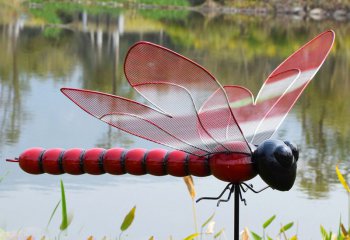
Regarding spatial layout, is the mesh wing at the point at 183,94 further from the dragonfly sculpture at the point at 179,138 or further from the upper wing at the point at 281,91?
the upper wing at the point at 281,91

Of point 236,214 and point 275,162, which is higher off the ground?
point 275,162

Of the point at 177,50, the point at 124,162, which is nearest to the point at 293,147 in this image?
the point at 124,162

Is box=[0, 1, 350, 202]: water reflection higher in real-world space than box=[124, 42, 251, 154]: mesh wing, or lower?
lower

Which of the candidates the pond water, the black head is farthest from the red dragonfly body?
the pond water

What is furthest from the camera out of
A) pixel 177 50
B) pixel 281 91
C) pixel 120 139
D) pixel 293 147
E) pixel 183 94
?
pixel 177 50

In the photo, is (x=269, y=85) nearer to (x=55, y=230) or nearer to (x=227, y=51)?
(x=55, y=230)

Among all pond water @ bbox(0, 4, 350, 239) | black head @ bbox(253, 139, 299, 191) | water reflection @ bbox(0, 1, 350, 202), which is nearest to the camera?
black head @ bbox(253, 139, 299, 191)

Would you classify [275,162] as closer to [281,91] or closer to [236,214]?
[236,214]

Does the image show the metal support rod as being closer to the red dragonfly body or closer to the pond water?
the red dragonfly body
